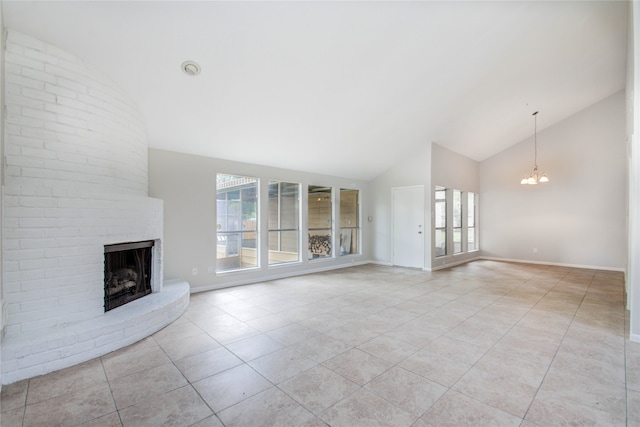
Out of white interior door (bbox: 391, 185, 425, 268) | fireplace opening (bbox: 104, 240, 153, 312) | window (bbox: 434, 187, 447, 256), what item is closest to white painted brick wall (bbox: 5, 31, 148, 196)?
fireplace opening (bbox: 104, 240, 153, 312)

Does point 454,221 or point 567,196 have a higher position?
point 567,196

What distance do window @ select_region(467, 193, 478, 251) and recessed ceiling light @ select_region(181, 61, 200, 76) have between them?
7580 mm

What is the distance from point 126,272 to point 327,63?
3466mm

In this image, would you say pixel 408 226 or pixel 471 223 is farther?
pixel 471 223

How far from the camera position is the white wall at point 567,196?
21.8 ft

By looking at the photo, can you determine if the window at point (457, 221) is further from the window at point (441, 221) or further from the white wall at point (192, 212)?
the white wall at point (192, 212)

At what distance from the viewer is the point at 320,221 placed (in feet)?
22.4

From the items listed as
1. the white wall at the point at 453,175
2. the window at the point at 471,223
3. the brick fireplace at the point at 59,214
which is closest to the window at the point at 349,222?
the white wall at the point at 453,175

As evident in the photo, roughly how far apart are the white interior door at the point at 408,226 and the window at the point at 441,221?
52cm

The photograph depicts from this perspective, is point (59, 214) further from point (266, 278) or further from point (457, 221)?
point (457, 221)

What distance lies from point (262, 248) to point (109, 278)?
2701 millimetres

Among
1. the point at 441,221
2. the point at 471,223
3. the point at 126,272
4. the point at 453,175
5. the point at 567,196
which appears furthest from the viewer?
the point at 471,223

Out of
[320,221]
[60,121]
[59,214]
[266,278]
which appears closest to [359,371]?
[59,214]

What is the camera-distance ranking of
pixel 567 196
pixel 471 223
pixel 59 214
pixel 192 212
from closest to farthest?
pixel 59 214 < pixel 192 212 < pixel 567 196 < pixel 471 223
